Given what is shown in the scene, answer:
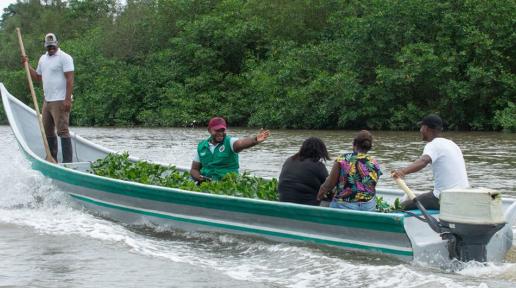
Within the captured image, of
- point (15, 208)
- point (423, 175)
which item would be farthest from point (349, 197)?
point (423, 175)

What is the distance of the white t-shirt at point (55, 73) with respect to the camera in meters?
10.7

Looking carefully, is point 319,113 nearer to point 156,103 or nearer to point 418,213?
point 156,103

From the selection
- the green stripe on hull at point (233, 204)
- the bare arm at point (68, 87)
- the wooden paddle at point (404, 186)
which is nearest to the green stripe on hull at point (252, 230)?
the green stripe on hull at point (233, 204)

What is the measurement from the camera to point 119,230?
878cm

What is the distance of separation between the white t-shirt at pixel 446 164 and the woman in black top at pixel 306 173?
3.25ft

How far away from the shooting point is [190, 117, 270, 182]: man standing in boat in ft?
29.6

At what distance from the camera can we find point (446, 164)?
7.19m

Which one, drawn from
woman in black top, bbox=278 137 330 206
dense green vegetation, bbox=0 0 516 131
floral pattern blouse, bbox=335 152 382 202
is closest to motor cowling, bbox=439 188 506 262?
floral pattern blouse, bbox=335 152 382 202

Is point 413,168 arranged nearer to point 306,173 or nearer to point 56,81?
point 306,173

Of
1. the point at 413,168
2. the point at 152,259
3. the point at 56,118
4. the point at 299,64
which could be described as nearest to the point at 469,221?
the point at 413,168

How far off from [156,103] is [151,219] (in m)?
31.5

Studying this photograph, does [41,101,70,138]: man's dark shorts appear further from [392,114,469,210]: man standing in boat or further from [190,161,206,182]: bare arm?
[392,114,469,210]: man standing in boat

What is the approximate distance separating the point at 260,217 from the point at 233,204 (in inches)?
12.7

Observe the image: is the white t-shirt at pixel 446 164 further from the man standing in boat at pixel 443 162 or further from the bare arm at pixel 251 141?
the bare arm at pixel 251 141
